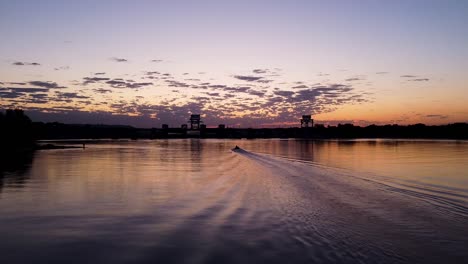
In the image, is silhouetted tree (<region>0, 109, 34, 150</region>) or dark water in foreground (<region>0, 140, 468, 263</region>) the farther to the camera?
silhouetted tree (<region>0, 109, 34, 150</region>)

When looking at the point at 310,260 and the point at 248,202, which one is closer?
the point at 310,260

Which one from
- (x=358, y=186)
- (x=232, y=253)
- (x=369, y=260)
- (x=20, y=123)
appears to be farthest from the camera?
(x=20, y=123)

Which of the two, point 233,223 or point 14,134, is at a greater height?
point 14,134

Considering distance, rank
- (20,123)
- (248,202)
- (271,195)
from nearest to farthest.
Answer: (248,202) → (271,195) → (20,123)

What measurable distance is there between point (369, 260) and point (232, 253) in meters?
3.33

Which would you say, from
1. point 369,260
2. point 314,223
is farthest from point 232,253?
point 314,223

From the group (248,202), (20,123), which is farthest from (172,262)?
(20,123)

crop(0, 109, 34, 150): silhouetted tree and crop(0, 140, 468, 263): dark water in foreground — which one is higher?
crop(0, 109, 34, 150): silhouetted tree

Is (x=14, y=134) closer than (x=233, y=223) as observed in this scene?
No

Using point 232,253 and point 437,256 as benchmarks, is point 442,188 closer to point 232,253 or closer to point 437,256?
point 437,256

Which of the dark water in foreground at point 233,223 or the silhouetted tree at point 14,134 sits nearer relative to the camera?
the dark water in foreground at point 233,223

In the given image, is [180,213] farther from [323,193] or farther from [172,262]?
[323,193]

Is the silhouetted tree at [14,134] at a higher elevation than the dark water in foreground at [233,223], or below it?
higher

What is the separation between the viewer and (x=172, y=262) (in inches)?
360
